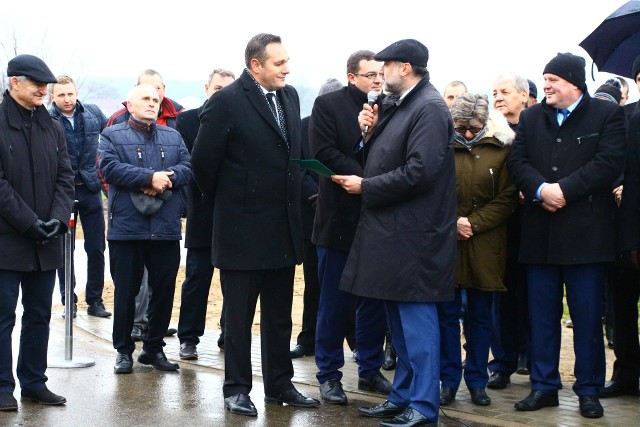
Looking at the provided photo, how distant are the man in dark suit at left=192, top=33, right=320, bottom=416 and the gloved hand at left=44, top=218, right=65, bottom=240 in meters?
1.01

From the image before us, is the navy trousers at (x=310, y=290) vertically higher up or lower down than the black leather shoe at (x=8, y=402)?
higher up

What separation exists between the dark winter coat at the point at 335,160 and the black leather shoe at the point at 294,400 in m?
1.04

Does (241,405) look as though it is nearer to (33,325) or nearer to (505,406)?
(33,325)

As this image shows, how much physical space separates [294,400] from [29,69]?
9.41 feet

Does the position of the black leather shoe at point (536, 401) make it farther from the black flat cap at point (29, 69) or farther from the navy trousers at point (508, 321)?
the black flat cap at point (29, 69)

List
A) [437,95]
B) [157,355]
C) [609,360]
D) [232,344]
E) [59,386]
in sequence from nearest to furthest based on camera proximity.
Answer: [437,95] < [232,344] < [59,386] < [157,355] < [609,360]

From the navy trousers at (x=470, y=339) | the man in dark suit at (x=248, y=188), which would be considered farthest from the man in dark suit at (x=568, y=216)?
the man in dark suit at (x=248, y=188)

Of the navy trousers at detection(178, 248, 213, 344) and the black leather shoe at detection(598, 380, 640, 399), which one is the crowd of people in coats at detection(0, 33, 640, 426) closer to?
the black leather shoe at detection(598, 380, 640, 399)

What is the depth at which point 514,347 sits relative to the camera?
7914 millimetres

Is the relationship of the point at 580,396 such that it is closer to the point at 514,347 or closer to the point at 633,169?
the point at 514,347

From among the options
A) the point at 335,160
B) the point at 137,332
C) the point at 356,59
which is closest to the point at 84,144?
the point at 137,332

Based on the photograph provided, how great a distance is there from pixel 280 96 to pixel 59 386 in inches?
107

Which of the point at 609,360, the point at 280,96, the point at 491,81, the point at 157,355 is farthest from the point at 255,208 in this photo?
the point at 609,360

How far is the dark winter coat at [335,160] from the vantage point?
7.36 m
